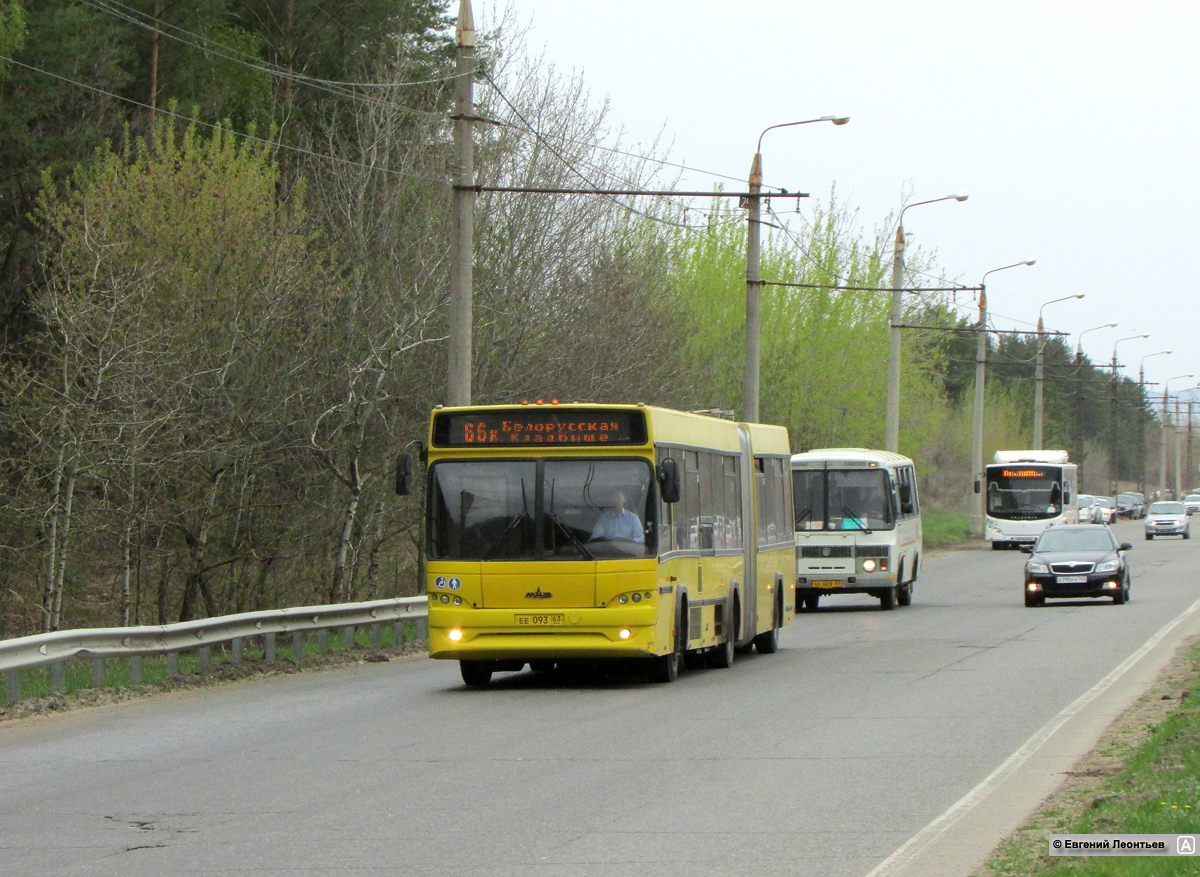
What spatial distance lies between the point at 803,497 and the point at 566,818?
22.8 m

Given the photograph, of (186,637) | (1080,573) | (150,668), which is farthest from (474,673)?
(1080,573)

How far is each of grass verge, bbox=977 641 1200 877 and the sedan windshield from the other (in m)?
18.1

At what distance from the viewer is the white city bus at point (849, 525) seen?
31.2 meters

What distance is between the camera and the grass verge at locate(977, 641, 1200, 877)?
7.64 meters

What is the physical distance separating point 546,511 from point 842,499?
50.8 feet

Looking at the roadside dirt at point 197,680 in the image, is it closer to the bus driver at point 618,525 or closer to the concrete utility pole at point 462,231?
the concrete utility pole at point 462,231

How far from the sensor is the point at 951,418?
356 ft

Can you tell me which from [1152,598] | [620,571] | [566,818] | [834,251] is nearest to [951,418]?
[834,251]

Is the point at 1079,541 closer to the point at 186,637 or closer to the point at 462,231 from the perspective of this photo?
the point at 462,231

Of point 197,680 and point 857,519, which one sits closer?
point 197,680

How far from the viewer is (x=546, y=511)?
16.9 meters

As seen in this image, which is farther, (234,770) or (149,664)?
(149,664)

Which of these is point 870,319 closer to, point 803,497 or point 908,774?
point 803,497

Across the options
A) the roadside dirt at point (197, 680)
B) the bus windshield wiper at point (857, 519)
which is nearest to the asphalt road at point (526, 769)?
the roadside dirt at point (197, 680)
